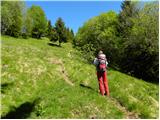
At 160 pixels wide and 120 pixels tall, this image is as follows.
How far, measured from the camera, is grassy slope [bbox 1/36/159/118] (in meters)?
21.3

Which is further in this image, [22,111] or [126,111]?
[126,111]

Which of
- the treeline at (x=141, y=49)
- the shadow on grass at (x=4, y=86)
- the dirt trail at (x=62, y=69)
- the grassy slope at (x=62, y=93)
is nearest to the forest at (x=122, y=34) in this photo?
the treeline at (x=141, y=49)

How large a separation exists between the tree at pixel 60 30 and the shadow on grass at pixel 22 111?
269 feet

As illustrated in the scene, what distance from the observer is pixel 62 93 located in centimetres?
2378

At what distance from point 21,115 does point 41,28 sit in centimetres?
9989

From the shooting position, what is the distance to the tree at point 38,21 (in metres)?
116

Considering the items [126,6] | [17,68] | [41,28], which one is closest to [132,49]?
[126,6]

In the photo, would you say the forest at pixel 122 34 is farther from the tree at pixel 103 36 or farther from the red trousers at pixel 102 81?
the red trousers at pixel 102 81

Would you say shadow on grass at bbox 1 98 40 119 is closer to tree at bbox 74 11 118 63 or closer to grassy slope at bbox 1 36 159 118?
grassy slope at bbox 1 36 159 118

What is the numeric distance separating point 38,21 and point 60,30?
51.9 feet

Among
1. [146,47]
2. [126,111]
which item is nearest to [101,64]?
[126,111]

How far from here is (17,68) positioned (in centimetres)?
2811

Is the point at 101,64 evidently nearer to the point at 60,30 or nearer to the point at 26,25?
the point at 26,25

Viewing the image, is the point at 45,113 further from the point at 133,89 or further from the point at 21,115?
the point at 133,89
